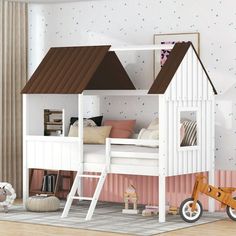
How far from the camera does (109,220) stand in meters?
8.75

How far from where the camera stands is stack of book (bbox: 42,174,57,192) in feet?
A: 34.3

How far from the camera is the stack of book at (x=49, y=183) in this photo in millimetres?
10453

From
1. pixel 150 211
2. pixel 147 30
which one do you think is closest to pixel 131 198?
pixel 150 211

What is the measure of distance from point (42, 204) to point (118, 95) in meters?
1.57

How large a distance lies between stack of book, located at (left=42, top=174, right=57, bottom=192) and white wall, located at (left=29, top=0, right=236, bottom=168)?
1.45 metres

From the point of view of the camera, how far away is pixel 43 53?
427 inches

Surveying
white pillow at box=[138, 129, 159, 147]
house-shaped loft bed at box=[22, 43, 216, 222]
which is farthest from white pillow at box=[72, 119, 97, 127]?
white pillow at box=[138, 129, 159, 147]

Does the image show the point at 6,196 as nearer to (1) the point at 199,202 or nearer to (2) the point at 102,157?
(2) the point at 102,157

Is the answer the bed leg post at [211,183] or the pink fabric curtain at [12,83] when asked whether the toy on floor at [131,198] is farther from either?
the pink fabric curtain at [12,83]

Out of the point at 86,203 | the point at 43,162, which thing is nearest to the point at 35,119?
the point at 43,162

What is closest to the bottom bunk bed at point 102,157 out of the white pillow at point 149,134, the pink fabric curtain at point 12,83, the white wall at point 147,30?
the white pillow at point 149,134

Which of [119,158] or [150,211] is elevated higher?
[119,158]

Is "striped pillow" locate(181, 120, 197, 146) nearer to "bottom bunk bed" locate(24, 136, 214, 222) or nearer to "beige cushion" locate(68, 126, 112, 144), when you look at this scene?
"bottom bunk bed" locate(24, 136, 214, 222)

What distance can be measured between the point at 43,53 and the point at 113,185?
198 cm
